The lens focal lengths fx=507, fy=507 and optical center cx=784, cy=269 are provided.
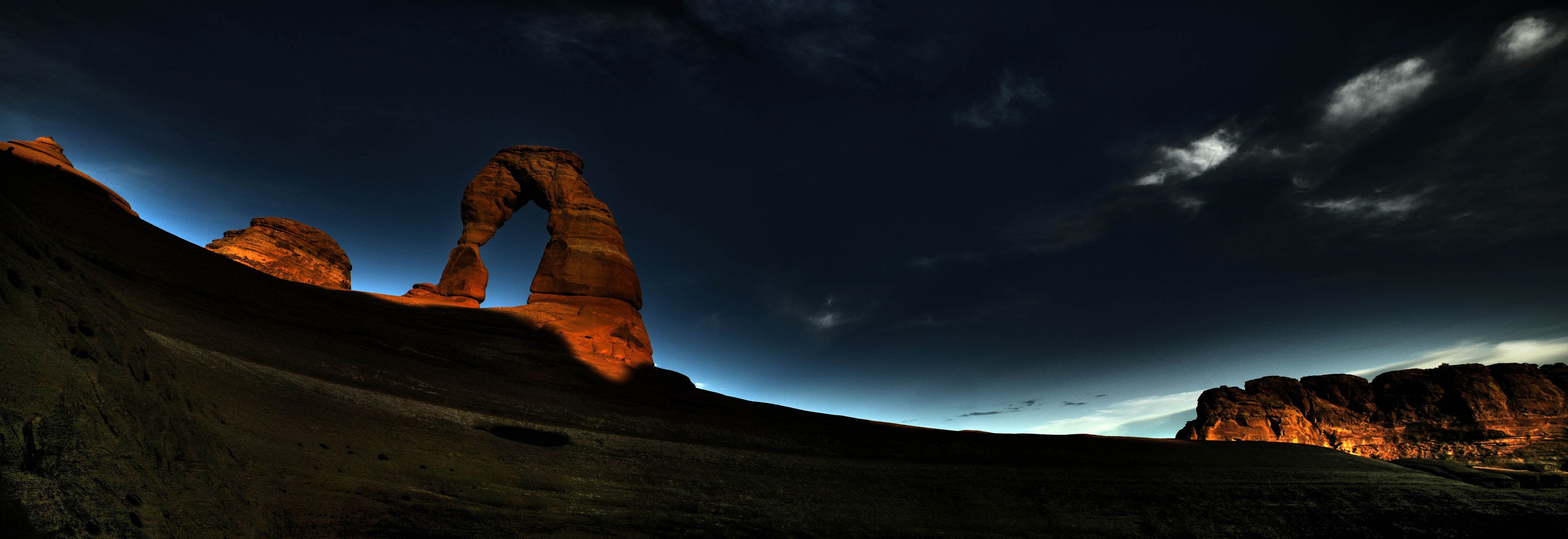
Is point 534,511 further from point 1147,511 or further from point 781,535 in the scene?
point 1147,511

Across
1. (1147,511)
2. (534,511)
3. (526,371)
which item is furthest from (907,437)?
(526,371)

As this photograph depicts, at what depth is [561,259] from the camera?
23188 millimetres

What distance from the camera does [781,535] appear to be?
309 inches

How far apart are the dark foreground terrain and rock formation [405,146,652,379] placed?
5.01m

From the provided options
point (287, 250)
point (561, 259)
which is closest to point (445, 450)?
point (561, 259)

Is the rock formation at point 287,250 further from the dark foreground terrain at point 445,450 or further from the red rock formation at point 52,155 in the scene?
the dark foreground terrain at point 445,450

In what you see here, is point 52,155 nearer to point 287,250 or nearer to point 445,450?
point 287,250

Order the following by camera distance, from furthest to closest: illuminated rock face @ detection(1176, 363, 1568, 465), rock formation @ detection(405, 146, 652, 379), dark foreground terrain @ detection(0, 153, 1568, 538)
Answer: illuminated rock face @ detection(1176, 363, 1568, 465), rock formation @ detection(405, 146, 652, 379), dark foreground terrain @ detection(0, 153, 1568, 538)

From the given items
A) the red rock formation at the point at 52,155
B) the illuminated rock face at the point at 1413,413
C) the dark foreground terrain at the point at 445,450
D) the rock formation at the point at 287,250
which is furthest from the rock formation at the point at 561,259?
the illuminated rock face at the point at 1413,413

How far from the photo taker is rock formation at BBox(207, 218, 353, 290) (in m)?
33.5

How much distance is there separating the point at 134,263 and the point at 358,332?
12.4 ft

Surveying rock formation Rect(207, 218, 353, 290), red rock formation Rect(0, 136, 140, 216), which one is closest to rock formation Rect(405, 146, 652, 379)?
red rock formation Rect(0, 136, 140, 216)

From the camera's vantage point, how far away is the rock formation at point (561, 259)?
20.6m

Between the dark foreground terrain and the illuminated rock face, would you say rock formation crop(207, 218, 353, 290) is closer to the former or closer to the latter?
the dark foreground terrain
